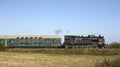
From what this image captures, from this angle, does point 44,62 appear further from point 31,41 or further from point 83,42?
point 83,42

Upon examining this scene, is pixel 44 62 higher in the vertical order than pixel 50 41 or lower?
lower

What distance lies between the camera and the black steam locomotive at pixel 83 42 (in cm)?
7256

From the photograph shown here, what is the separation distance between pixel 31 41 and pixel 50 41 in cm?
500

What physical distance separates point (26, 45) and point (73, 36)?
12596 millimetres

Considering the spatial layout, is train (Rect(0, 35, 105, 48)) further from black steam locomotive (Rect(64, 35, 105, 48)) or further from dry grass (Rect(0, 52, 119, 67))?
dry grass (Rect(0, 52, 119, 67))

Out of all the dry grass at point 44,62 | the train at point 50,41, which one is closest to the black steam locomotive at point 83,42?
the train at point 50,41

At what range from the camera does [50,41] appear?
2822 inches

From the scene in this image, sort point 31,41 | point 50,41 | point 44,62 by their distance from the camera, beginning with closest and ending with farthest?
point 44,62 → point 50,41 → point 31,41

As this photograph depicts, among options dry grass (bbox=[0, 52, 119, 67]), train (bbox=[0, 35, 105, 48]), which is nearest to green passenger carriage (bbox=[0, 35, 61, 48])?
train (bbox=[0, 35, 105, 48])

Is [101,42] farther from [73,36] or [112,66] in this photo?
[112,66]

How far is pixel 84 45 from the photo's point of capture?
7294 centimetres

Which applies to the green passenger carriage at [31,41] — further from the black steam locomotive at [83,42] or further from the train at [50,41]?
the black steam locomotive at [83,42]

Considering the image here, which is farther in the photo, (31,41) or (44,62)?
(31,41)

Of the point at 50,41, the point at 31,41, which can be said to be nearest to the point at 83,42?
the point at 50,41
